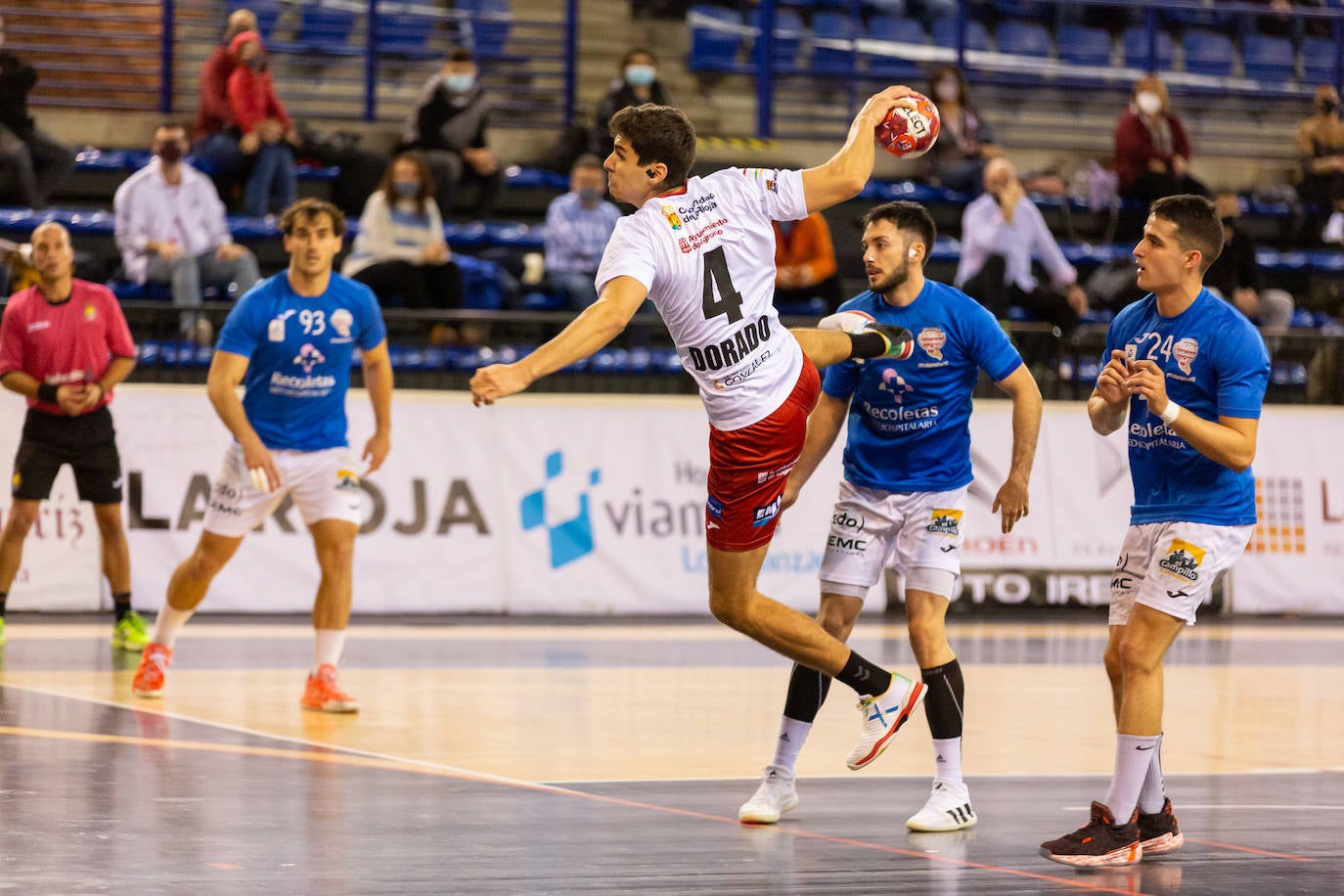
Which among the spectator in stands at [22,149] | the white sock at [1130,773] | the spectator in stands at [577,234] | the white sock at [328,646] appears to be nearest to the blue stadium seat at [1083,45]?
the spectator in stands at [577,234]

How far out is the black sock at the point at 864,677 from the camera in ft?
23.4

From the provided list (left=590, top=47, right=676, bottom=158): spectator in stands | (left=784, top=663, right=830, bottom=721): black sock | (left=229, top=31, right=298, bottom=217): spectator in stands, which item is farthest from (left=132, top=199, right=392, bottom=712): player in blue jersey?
(left=590, top=47, right=676, bottom=158): spectator in stands

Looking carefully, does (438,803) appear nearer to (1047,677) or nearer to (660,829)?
(660,829)

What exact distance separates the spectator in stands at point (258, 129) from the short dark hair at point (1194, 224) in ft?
39.2

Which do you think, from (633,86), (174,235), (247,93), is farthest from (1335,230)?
(174,235)

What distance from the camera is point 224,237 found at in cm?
1612

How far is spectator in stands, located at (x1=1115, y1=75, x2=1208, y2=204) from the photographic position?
19812 millimetres

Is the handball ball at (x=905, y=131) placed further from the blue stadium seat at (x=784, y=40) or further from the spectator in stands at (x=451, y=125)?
the blue stadium seat at (x=784, y=40)

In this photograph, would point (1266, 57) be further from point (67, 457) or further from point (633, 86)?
point (67, 457)

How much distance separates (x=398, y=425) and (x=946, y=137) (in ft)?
25.0

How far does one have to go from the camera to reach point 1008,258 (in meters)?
17.6

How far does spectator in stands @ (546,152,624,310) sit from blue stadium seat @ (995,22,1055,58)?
8581 mm

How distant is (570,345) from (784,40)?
1726 cm

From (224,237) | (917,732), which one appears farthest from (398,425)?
(917,732)
